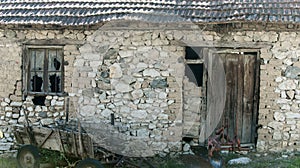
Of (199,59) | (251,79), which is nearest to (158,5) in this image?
(199,59)

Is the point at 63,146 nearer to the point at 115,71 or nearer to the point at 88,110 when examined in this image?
the point at 88,110

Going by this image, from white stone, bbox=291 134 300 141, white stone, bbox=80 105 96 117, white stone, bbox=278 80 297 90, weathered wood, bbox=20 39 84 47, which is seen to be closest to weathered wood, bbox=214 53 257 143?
white stone, bbox=278 80 297 90

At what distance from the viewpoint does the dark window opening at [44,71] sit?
8.50 metres

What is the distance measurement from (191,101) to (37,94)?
11.0 feet

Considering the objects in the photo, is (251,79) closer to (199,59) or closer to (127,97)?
(199,59)

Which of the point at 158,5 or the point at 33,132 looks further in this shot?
the point at 158,5

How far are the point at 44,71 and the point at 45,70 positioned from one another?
3 centimetres

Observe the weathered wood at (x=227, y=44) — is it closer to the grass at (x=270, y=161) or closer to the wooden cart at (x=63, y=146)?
the grass at (x=270, y=161)

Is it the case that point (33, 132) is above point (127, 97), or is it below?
below

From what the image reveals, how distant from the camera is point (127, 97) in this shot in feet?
26.7

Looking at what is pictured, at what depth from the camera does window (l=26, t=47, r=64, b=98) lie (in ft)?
27.9

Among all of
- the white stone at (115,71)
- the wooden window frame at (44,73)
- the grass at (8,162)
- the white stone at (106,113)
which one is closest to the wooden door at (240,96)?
the white stone at (115,71)

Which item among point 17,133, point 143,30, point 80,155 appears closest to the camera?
point 80,155

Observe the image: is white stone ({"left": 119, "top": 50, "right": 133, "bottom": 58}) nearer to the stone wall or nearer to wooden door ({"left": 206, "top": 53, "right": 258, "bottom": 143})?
the stone wall
